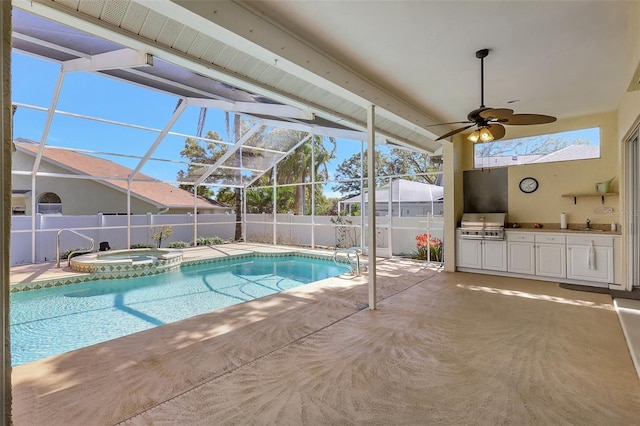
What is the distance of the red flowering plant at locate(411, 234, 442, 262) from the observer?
320 inches

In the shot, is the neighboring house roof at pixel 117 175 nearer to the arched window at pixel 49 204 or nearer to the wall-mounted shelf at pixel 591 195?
the arched window at pixel 49 204

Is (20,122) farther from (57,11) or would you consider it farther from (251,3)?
(251,3)

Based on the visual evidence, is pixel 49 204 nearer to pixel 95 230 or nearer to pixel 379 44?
pixel 95 230

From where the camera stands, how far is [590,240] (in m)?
5.26

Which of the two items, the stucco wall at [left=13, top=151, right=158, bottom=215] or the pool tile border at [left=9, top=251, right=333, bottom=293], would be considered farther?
the stucco wall at [left=13, top=151, right=158, bottom=215]

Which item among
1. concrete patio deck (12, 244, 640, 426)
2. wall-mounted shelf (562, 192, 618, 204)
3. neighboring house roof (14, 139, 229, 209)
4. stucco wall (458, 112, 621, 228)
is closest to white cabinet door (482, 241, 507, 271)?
stucco wall (458, 112, 621, 228)

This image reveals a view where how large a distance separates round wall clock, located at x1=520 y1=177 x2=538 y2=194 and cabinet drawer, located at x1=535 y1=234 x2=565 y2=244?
0.98m

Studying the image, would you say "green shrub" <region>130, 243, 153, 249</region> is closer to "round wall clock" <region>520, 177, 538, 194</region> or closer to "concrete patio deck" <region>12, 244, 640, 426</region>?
"concrete patio deck" <region>12, 244, 640, 426</region>

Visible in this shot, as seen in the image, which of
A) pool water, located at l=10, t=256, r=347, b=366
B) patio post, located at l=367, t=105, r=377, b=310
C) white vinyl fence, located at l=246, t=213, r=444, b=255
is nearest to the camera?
pool water, located at l=10, t=256, r=347, b=366

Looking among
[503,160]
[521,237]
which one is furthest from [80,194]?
[521,237]

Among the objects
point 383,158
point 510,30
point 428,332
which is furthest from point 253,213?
point 510,30

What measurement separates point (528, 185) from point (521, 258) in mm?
1445

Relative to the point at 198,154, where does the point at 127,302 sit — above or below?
below

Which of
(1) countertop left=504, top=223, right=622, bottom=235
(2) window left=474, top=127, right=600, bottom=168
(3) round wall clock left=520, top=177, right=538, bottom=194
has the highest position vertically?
(2) window left=474, top=127, right=600, bottom=168
